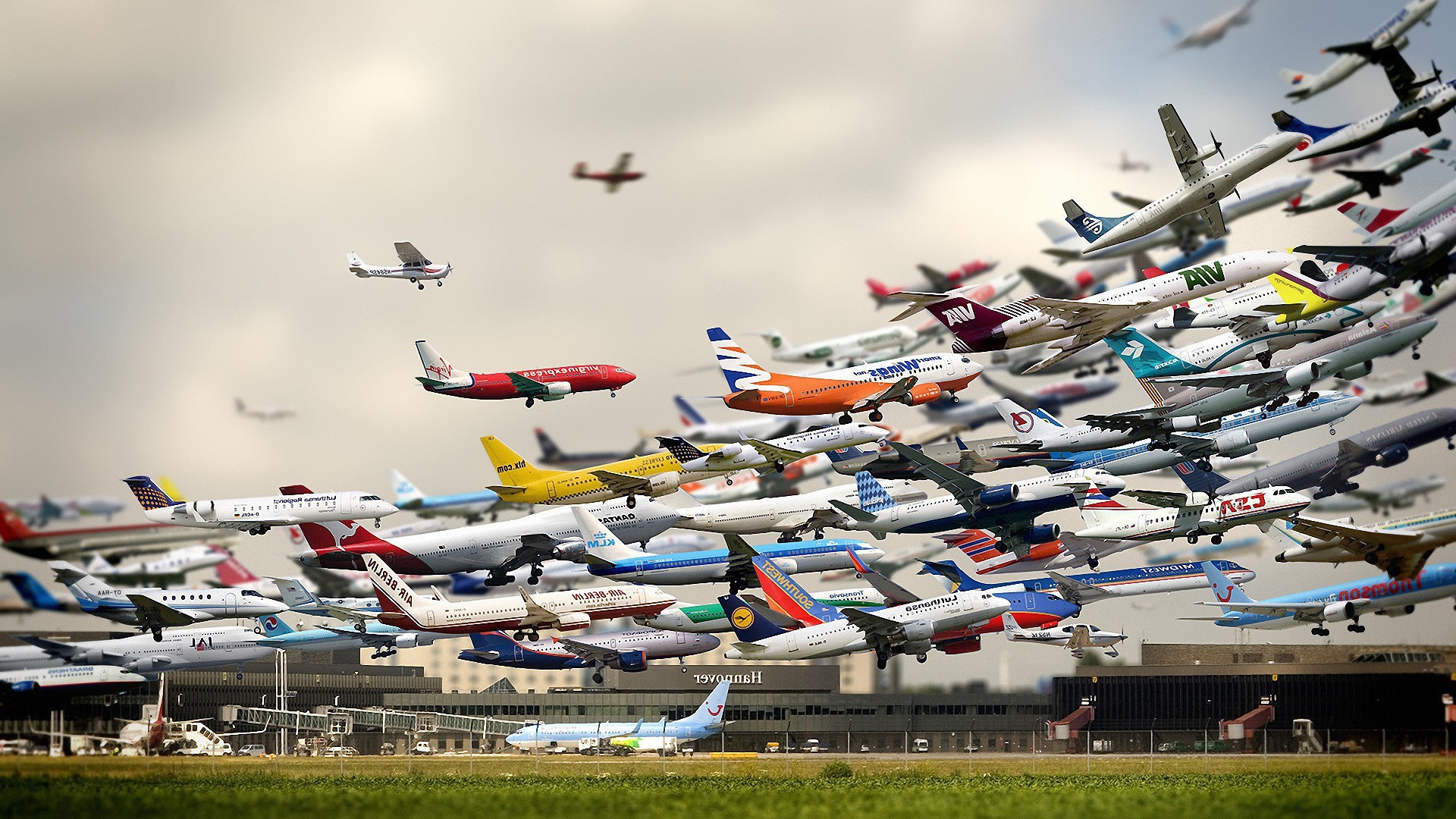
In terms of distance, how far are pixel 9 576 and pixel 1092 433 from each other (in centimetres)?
7295

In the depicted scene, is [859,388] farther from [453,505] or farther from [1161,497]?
[453,505]

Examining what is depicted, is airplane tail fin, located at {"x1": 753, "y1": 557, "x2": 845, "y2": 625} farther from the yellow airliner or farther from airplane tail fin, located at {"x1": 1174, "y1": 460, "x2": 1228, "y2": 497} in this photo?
airplane tail fin, located at {"x1": 1174, "y1": 460, "x2": 1228, "y2": 497}

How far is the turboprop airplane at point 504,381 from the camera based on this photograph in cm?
9550

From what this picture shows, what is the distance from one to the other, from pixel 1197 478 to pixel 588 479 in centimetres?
4461

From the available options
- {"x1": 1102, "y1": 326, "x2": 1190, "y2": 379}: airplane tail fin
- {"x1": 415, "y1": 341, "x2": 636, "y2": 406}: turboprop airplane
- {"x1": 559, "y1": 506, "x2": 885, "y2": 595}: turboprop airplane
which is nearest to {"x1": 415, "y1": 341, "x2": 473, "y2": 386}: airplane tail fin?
{"x1": 415, "y1": 341, "x2": 636, "y2": 406}: turboprop airplane

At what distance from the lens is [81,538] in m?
94.3

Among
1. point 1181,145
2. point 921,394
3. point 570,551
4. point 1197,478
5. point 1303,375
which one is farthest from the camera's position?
point 570,551

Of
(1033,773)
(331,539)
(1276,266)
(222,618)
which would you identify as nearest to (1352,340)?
(1276,266)

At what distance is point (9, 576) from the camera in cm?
10144

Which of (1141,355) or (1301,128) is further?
(1141,355)

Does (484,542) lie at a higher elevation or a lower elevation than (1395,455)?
lower

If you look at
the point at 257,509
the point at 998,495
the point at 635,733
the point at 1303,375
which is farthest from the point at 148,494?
the point at 1303,375

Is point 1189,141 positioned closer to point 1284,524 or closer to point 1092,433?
point 1092,433

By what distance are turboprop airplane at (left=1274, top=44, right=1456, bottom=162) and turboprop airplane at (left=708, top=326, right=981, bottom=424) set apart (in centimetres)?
2768
